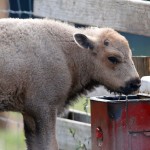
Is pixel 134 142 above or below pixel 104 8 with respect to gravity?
below

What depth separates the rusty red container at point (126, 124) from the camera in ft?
31.5

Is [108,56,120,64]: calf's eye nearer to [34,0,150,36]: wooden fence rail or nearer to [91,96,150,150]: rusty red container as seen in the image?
[34,0,150,36]: wooden fence rail

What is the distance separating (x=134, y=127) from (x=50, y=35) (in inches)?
63.7

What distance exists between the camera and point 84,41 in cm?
1057

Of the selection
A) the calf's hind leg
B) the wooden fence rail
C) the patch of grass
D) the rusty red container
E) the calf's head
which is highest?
the wooden fence rail

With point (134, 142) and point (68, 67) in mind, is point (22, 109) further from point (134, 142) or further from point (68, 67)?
point (134, 142)

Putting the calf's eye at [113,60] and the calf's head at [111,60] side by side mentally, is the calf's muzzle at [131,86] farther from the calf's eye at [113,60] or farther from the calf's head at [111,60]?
the calf's eye at [113,60]

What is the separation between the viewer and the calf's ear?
10508mm

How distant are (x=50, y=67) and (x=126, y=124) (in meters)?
1.26

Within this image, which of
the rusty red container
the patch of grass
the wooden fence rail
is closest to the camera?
the rusty red container

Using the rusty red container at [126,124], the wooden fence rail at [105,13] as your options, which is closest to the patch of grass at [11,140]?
the wooden fence rail at [105,13]

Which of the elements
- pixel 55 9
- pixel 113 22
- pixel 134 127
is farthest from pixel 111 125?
pixel 55 9

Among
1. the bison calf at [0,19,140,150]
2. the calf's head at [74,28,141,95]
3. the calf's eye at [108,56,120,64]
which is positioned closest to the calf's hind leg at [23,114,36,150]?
the bison calf at [0,19,140,150]

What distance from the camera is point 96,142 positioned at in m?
9.88
